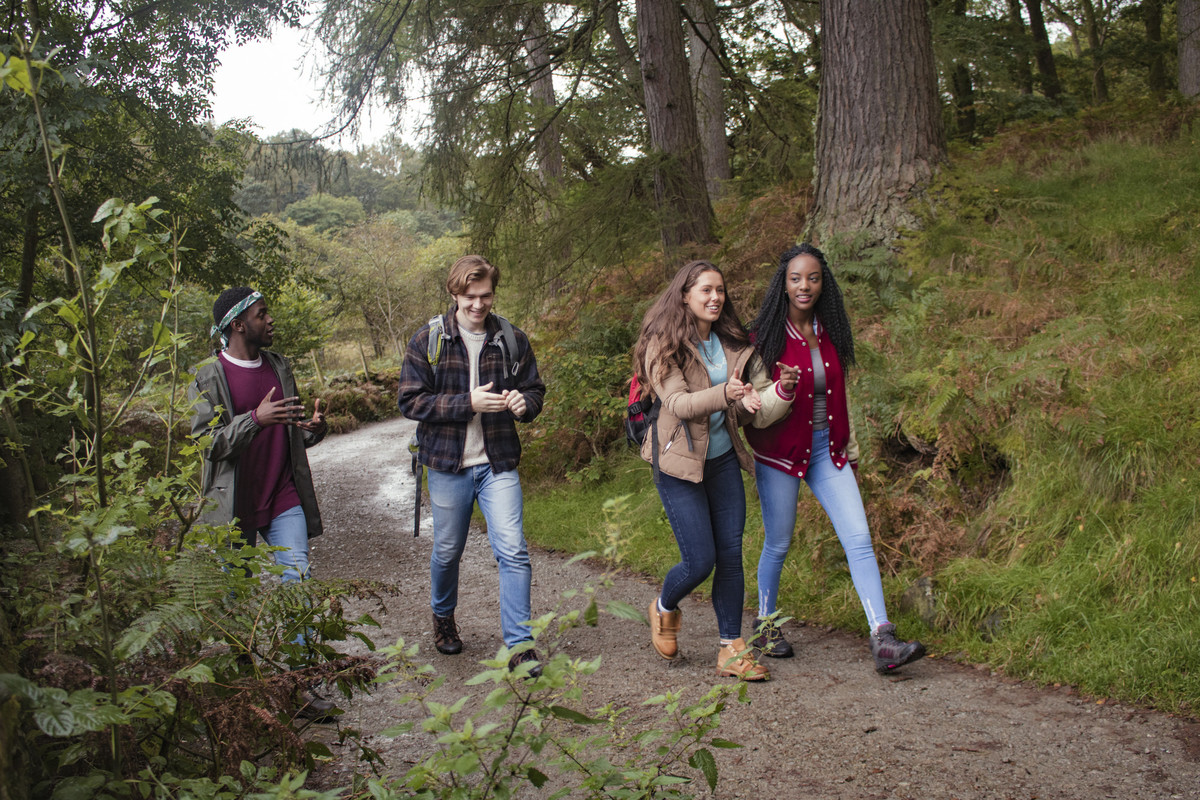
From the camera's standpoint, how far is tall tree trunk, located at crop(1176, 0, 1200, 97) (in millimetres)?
11008

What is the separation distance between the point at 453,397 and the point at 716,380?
139 centimetres

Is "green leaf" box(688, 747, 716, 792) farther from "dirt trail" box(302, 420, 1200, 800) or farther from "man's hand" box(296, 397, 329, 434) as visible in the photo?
"man's hand" box(296, 397, 329, 434)

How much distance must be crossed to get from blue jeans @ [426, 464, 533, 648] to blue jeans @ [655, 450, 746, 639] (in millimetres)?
799

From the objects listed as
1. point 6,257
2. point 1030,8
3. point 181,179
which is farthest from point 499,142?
point 1030,8

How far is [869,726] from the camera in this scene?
11.9 ft

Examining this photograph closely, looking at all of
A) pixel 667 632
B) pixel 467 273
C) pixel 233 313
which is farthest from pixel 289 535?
pixel 667 632

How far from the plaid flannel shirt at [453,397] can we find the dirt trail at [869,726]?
1.24 metres

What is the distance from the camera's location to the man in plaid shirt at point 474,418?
4.50m

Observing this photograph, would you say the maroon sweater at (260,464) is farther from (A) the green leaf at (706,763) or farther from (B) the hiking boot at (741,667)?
(A) the green leaf at (706,763)

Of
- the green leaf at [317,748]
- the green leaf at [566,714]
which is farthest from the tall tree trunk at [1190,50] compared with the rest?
the green leaf at [317,748]

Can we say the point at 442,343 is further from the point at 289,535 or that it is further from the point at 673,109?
the point at 673,109

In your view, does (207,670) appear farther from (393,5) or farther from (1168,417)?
(393,5)

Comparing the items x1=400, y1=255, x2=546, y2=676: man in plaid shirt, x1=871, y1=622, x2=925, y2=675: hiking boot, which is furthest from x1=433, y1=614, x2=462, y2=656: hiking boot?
x1=871, y1=622, x2=925, y2=675: hiking boot

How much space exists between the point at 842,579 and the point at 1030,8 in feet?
50.7
